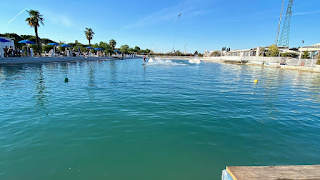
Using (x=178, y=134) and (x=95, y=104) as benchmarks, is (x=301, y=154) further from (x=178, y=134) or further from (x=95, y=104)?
(x=95, y=104)

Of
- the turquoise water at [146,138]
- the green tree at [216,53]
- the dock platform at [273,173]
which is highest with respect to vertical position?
the green tree at [216,53]

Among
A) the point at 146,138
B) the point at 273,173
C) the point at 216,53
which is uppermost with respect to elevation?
the point at 216,53

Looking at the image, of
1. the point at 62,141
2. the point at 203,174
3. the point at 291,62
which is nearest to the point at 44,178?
the point at 62,141

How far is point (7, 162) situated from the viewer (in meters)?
4.12

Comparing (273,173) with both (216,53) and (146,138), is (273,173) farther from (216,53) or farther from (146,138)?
(216,53)

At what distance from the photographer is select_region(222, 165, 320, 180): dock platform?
2.44m

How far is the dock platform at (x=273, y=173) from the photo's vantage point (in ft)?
8.00

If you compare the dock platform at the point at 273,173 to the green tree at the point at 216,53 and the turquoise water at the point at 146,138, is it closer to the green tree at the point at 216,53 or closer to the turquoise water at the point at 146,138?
the turquoise water at the point at 146,138

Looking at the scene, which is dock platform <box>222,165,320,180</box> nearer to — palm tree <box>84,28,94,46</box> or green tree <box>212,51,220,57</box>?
palm tree <box>84,28,94,46</box>

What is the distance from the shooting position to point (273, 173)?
2549 millimetres

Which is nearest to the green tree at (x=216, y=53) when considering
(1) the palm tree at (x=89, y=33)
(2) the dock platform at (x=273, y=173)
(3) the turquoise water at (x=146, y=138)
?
(1) the palm tree at (x=89, y=33)

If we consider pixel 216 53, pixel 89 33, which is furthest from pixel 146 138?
pixel 216 53

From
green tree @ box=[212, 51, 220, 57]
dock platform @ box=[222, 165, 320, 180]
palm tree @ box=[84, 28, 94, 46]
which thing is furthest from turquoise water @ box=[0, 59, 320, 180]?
green tree @ box=[212, 51, 220, 57]

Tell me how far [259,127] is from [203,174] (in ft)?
11.6
